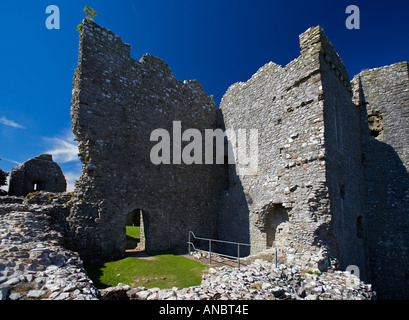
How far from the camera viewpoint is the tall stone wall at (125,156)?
800cm

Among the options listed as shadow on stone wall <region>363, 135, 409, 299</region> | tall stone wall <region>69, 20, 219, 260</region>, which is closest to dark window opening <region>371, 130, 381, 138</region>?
shadow on stone wall <region>363, 135, 409, 299</region>

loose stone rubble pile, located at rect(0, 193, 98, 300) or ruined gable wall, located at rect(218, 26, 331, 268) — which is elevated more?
ruined gable wall, located at rect(218, 26, 331, 268)

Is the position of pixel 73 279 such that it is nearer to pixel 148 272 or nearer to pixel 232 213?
pixel 148 272

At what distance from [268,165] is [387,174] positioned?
581 cm

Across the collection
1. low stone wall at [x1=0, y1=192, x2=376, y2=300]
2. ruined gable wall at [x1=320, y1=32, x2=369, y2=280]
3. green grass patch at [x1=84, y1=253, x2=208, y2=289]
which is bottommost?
green grass patch at [x1=84, y1=253, x2=208, y2=289]

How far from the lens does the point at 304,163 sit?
26.1 ft

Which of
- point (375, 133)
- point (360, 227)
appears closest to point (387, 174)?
point (375, 133)

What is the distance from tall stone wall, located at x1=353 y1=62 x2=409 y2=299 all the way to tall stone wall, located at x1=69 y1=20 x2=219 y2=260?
25.1ft

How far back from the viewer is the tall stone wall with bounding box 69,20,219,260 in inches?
315

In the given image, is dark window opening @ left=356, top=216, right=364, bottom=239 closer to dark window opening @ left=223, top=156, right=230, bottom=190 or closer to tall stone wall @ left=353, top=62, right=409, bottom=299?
tall stone wall @ left=353, top=62, right=409, bottom=299

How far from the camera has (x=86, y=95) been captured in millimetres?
8188

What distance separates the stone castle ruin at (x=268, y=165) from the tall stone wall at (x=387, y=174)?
0.04 meters

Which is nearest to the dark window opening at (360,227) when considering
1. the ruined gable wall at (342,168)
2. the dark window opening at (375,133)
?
the ruined gable wall at (342,168)
